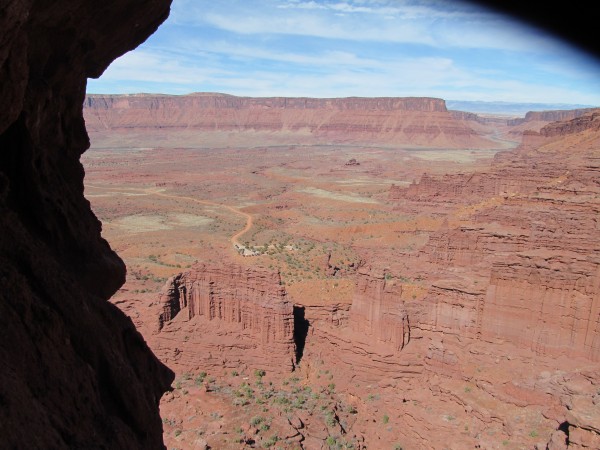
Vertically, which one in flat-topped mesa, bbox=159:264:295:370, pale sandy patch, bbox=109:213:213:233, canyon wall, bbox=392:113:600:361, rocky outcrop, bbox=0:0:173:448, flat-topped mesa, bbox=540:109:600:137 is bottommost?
pale sandy patch, bbox=109:213:213:233

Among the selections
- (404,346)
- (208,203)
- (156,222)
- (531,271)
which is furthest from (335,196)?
(531,271)

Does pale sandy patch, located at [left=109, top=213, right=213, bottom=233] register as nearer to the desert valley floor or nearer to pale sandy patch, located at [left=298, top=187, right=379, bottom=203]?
pale sandy patch, located at [left=298, top=187, right=379, bottom=203]

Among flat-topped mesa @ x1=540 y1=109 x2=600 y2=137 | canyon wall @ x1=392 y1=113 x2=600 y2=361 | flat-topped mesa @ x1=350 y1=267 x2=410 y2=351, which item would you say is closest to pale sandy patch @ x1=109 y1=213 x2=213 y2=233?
canyon wall @ x1=392 y1=113 x2=600 y2=361

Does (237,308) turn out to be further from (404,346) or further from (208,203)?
(208,203)

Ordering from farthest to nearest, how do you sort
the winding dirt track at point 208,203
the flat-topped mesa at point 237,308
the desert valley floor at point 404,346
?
the winding dirt track at point 208,203, the flat-topped mesa at point 237,308, the desert valley floor at point 404,346

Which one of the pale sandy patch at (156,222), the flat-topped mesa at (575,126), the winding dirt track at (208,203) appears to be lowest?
the pale sandy patch at (156,222)

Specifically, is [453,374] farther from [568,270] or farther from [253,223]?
[253,223]

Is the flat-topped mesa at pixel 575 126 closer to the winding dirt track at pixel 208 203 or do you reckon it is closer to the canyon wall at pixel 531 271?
the canyon wall at pixel 531 271

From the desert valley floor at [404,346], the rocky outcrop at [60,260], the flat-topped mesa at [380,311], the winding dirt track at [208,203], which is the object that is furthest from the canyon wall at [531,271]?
the winding dirt track at [208,203]
